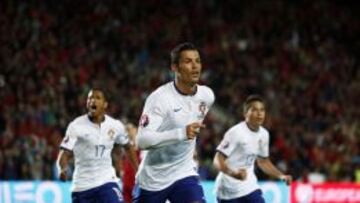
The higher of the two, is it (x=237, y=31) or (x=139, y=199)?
(x=237, y=31)

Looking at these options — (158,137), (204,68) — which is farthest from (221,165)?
(204,68)

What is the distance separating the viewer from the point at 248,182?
33.3 ft

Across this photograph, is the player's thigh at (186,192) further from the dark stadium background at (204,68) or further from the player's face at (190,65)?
the dark stadium background at (204,68)

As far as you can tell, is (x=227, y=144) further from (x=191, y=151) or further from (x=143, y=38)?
(x=143, y=38)

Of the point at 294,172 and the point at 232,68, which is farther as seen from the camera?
the point at 232,68

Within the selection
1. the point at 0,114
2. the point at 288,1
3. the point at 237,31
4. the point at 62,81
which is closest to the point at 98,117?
the point at 0,114

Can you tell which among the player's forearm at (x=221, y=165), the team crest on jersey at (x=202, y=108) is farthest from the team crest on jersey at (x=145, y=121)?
the player's forearm at (x=221, y=165)

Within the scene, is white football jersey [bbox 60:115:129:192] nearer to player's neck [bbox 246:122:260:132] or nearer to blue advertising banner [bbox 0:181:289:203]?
player's neck [bbox 246:122:260:132]

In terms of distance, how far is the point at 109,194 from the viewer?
9.59 metres

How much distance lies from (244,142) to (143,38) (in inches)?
554

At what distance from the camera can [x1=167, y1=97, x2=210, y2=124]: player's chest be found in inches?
288

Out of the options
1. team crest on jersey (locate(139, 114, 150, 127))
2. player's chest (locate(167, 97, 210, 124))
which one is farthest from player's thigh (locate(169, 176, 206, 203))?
team crest on jersey (locate(139, 114, 150, 127))

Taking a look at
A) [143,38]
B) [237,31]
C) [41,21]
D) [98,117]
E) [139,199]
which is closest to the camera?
[139,199]

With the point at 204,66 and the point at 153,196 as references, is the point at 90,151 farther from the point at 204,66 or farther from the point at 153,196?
the point at 204,66
